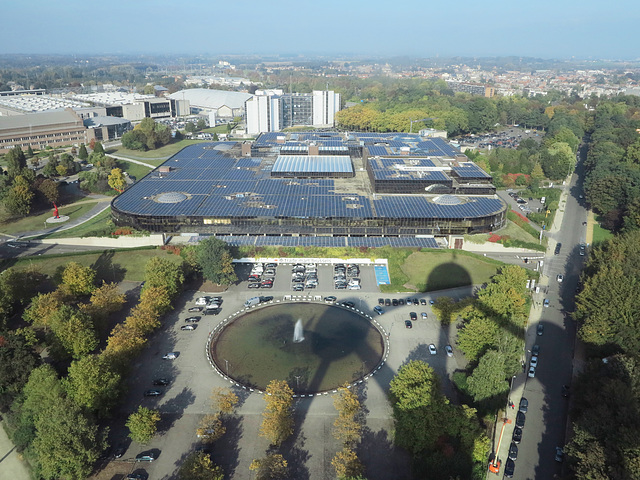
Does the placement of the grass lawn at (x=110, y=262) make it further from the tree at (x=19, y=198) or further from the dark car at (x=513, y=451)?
the dark car at (x=513, y=451)

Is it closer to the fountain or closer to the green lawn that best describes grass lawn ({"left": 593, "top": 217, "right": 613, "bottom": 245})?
the fountain

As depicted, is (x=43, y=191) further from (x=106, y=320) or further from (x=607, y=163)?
(x=607, y=163)

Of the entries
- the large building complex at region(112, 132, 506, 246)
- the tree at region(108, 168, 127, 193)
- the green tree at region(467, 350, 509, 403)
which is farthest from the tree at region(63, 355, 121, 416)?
the tree at region(108, 168, 127, 193)

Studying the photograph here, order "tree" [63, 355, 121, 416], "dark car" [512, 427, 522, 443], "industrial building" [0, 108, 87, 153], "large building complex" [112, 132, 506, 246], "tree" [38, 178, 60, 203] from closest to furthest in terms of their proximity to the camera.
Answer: "tree" [63, 355, 121, 416] → "dark car" [512, 427, 522, 443] → "large building complex" [112, 132, 506, 246] → "tree" [38, 178, 60, 203] → "industrial building" [0, 108, 87, 153]

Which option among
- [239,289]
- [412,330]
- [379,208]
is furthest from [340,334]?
[379,208]

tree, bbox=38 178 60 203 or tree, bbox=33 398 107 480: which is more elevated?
tree, bbox=38 178 60 203

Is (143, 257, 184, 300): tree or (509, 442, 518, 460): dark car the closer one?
(509, 442, 518, 460): dark car

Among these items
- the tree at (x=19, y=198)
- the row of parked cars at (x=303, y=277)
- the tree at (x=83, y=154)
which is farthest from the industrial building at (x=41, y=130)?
the row of parked cars at (x=303, y=277)
